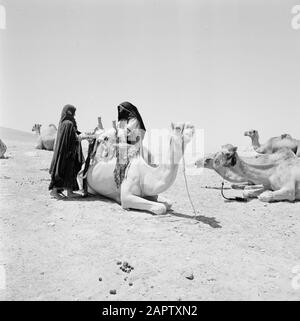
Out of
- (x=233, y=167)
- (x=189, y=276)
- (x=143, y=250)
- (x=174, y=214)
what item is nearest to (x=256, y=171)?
(x=233, y=167)

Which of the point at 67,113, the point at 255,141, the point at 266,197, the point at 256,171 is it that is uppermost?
the point at 67,113

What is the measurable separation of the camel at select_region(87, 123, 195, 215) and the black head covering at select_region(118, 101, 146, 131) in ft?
2.60

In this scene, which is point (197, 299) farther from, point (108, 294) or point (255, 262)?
point (255, 262)

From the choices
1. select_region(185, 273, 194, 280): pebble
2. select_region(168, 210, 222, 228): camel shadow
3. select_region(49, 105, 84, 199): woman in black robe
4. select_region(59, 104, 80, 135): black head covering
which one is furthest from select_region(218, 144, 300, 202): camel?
Result: select_region(185, 273, 194, 280): pebble

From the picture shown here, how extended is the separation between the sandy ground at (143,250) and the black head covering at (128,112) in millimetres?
1773

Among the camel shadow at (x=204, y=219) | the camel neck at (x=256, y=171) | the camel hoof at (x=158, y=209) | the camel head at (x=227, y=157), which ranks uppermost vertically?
the camel head at (x=227, y=157)

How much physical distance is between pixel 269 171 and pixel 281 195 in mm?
823

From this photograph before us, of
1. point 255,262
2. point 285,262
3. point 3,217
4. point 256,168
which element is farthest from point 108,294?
point 256,168

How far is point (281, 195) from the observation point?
9.16m

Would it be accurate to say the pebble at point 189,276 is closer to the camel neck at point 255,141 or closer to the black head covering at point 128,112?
the black head covering at point 128,112

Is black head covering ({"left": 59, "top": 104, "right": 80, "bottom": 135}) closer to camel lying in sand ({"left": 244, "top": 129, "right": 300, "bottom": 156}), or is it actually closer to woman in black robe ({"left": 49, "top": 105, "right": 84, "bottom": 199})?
woman in black robe ({"left": 49, "top": 105, "right": 84, "bottom": 199})

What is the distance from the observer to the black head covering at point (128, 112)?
8.22 meters

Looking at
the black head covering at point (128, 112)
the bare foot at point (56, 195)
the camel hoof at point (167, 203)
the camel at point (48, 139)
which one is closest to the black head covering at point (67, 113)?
the black head covering at point (128, 112)

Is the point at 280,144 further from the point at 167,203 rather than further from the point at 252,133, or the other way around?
the point at 167,203
